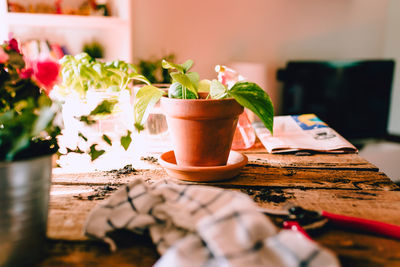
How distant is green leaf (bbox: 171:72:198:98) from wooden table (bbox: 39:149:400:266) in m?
0.21

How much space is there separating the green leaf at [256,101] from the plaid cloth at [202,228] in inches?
9.2

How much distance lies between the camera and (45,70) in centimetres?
44

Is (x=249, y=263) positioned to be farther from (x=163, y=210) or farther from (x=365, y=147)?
(x=365, y=147)

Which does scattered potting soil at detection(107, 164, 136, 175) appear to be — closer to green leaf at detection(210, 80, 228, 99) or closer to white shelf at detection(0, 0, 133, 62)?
green leaf at detection(210, 80, 228, 99)

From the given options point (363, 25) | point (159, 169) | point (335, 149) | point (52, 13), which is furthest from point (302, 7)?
point (159, 169)

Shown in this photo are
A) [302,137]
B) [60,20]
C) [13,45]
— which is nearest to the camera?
[13,45]

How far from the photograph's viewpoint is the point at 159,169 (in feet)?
2.58

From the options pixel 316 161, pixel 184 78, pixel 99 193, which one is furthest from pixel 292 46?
pixel 99 193

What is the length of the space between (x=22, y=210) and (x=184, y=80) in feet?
1.23

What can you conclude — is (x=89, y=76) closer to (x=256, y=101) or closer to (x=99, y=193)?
(x=99, y=193)

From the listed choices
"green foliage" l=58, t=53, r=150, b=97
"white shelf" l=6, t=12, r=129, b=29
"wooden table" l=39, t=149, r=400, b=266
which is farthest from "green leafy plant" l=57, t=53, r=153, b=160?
"white shelf" l=6, t=12, r=129, b=29

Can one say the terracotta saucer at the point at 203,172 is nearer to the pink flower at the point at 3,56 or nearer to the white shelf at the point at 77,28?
the pink flower at the point at 3,56

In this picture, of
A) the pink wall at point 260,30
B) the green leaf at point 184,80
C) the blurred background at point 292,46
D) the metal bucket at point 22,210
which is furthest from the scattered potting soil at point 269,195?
the pink wall at point 260,30

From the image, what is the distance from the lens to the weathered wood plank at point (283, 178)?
691 mm
